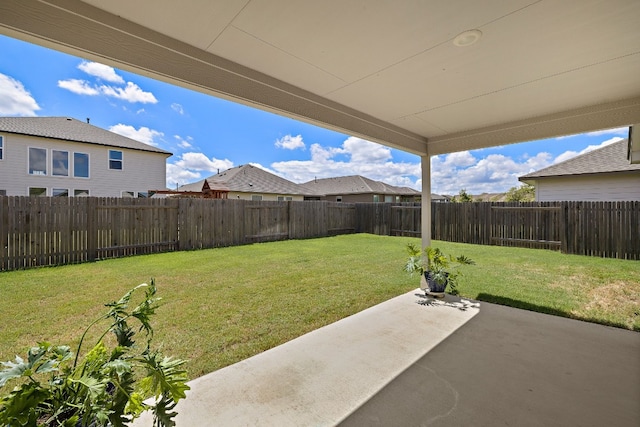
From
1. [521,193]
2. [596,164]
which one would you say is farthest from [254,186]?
[521,193]

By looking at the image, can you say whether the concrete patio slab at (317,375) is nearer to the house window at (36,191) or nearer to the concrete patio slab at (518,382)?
the concrete patio slab at (518,382)

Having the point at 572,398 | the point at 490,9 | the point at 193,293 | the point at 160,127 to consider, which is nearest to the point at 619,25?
the point at 490,9

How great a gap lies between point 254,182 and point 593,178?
686 inches

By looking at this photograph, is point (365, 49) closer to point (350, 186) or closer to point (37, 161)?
point (37, 161)

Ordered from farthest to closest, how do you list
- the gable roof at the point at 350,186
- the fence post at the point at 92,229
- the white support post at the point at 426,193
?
the gable roof at the point at 350,186
the fence post at the point at 92,229
the white support post at the point at 426,193

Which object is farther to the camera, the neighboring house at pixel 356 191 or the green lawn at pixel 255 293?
the neighboring house at pixel 356 191

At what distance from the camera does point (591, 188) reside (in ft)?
33.4

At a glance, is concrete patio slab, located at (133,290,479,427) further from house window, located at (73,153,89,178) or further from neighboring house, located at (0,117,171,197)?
house window, located at (73,153,89,178)

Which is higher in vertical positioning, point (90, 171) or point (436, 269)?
point (90, 171)

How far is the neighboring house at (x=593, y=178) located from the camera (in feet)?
31.0

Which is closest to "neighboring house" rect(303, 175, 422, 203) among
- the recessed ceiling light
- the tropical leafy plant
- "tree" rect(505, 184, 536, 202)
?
"tree" rect(505, 184, 536, 202)

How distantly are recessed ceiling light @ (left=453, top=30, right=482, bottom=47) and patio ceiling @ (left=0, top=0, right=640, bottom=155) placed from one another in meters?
0.04

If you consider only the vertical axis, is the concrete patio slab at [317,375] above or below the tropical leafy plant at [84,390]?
below

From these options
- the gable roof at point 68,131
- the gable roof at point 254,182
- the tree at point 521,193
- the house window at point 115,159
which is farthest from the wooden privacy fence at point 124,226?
the tree at point 521,193
